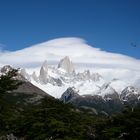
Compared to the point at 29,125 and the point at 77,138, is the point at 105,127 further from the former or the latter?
the point at 29,125

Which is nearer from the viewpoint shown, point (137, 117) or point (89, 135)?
point (137, 117)

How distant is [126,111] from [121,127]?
85.5 inches

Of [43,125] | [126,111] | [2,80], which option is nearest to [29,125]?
[43,125]

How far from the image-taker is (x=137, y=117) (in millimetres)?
33062

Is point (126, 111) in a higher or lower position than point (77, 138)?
higher

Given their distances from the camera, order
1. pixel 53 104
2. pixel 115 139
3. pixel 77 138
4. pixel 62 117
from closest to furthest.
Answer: pixel 115 139
pixel 77 138
pixel 62 117
pixel 53 104

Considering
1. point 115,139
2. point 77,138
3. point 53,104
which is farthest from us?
point 53,104

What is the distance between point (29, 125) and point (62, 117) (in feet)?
11.4

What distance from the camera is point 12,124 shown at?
4284 centimetres

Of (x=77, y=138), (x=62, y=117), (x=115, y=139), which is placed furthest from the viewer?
(x=62, y=117)

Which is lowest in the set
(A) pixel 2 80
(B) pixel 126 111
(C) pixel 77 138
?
(C) pixel 77 138

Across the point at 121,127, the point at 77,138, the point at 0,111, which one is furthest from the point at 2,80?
the point at 121,127

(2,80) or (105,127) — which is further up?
(2,80)

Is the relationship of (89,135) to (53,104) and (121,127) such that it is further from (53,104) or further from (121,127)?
(53,104)
